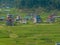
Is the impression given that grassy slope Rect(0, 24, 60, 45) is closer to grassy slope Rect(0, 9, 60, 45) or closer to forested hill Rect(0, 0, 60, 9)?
grassy slope Rect(0, 9, 60, 45)

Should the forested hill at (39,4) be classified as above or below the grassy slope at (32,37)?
above

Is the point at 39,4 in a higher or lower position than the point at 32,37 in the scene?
higher

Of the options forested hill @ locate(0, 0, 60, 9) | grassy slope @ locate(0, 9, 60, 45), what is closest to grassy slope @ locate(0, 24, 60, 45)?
grassy slope @ locate(0, 9, 60, 45)

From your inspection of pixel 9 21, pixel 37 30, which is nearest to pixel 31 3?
pixel 9 21

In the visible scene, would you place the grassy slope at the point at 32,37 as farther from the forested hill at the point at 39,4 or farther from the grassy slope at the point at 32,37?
the forested hill at the point at 39,4

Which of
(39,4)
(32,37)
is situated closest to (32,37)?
(32,37)

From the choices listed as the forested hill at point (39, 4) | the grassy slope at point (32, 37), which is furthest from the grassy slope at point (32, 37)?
the forested hill at point (39, 4)

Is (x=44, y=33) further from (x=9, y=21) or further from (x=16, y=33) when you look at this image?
(x=9, y=21)

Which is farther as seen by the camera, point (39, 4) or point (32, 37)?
point (39, 4)

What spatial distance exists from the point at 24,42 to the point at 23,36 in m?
1.31

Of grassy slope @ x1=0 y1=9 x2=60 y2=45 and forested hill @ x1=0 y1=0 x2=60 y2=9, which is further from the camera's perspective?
forested hill @ x1=0 y1=0 x2=60 y2=9

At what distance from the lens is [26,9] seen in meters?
24.0

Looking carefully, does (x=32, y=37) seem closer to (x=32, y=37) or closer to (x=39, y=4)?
(x=32, y=37)

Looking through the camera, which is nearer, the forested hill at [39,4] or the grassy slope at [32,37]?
the grassy slope at [32,37]
